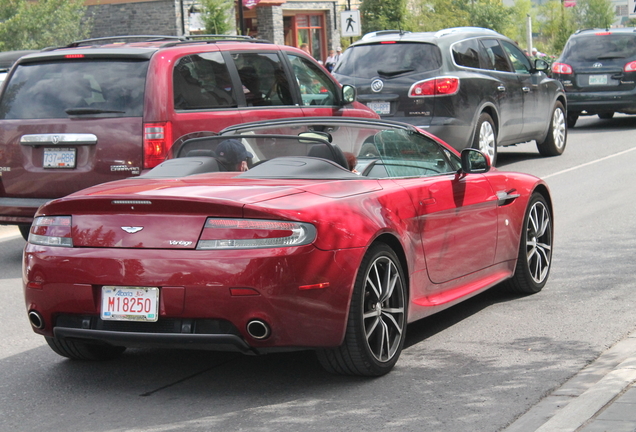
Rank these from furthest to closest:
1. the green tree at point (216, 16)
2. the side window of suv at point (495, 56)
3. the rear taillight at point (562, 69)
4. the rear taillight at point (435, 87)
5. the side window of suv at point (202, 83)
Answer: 1. the green tree at point (216, 16)
2. the rear taillight at point (562, 69)
3. the side window of suv at point (495, 56)
4. the rear taillight at point (435, 87)
5. the side window of suv at point (202, 83)

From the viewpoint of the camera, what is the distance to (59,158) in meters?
8.89

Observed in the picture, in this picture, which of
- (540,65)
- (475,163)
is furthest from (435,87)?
(475,163)

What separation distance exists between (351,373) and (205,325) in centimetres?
83

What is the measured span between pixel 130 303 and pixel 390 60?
944 centimetres

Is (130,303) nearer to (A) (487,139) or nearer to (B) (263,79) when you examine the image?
(B) (263,79)

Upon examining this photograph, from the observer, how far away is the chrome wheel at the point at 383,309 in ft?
17.4

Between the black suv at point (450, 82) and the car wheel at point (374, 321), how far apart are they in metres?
7.81

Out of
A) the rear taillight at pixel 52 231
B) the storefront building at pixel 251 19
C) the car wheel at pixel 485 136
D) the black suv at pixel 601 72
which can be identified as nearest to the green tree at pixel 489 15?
the storefront building at pixel 251 19

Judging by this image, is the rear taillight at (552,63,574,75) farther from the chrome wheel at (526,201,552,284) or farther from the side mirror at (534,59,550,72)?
the chrome wheel at (526,201,552,284)

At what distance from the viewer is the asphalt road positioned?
4.77m

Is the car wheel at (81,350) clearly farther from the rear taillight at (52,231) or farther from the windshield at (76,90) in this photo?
the windshield at (76,90)

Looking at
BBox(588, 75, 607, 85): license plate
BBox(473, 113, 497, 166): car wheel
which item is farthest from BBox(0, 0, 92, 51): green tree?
BBox(473, 113, 497, 166): car wheel

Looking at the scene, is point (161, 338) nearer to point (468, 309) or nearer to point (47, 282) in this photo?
point (47, 282)

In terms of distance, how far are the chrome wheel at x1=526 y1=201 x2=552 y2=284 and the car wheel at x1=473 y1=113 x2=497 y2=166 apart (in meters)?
6.26
